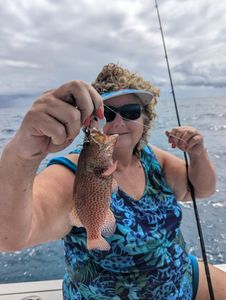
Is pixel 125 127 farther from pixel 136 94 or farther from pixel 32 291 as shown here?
pixel 32 291

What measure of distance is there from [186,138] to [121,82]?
42 centimetres

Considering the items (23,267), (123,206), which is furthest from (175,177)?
(23,267)

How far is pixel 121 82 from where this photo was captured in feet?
5.24

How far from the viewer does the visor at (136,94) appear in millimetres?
1463

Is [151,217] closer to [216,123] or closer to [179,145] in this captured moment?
[179,145]

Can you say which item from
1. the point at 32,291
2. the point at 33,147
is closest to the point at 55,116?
the point at 33,147

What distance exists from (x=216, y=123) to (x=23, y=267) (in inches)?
216

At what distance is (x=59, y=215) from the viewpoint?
1153 mm

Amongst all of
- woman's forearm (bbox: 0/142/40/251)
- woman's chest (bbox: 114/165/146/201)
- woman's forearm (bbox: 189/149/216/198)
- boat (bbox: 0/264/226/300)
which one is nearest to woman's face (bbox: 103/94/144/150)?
woman's chest (bbox: 114/165/146/201)

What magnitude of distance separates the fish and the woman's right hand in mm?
107

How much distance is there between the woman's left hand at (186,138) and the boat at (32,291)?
1.12 metres

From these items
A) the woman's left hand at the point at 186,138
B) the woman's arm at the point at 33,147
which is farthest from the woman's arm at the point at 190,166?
the woman's arm at the point at 33,147

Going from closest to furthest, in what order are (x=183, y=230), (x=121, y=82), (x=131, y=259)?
(x=131, y=259) → (x=121, y=82) → (x=183, y=230)

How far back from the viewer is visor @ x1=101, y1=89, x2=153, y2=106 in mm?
1463
